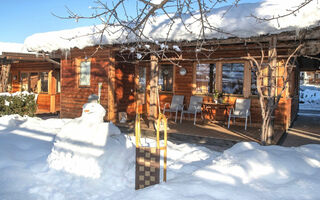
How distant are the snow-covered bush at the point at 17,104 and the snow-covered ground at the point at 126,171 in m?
3.13

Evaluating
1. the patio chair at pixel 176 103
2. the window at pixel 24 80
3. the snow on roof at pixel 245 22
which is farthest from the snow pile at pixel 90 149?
the window at pixel 24 80

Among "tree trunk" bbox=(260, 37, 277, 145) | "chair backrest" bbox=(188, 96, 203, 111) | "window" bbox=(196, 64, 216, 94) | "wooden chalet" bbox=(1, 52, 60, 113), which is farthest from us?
"wooden chalet" bbox=(1, 52, 60, 113)

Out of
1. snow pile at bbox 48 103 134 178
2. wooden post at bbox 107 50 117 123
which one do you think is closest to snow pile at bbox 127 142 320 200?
snow pile at bbox 48 103 134 178

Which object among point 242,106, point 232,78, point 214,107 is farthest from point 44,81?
point 242,106

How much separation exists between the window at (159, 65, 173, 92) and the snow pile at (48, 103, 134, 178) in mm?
5066

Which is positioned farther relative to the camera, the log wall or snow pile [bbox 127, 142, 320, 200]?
the log wall

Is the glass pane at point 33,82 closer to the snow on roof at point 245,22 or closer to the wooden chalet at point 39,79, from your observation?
the wooden chalet at point 39,79

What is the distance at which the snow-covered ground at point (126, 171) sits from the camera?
2.77 m

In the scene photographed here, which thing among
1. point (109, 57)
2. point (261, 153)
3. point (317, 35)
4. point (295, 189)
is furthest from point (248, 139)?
point (109, 57)

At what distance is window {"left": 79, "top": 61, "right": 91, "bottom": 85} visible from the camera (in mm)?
8344

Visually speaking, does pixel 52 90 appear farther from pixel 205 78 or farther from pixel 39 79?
pixel 205 78

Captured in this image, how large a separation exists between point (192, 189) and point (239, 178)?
66cm

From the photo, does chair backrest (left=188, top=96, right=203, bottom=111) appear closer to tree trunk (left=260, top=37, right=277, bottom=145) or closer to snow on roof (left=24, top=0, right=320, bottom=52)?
snow on roof (left=24, top=0, right=320, bottom=52)

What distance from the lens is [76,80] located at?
8.53 metres
